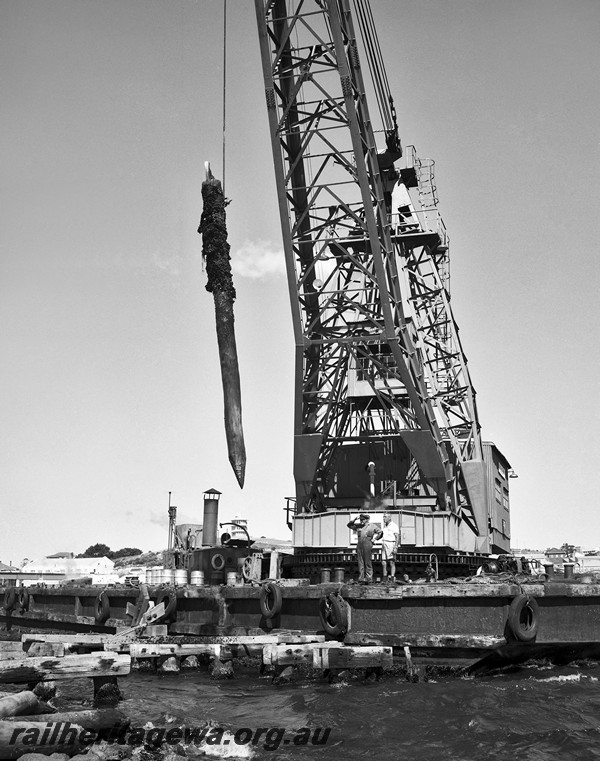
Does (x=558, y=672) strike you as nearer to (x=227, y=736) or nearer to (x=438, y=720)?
(x=438, y=720)

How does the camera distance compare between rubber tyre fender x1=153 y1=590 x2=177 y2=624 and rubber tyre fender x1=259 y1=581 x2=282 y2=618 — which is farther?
rubber tyre fender x1=153 y1=590 x2=177 y2=624

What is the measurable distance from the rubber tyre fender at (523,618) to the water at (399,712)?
33.9 inches

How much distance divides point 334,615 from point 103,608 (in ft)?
26.1

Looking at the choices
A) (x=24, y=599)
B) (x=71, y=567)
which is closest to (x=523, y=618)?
(x=24, y=599)

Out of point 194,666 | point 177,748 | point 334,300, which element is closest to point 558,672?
point 194,666

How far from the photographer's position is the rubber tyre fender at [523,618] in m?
15.3

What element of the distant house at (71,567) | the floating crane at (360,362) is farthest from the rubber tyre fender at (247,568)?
the distant house at (71,567)

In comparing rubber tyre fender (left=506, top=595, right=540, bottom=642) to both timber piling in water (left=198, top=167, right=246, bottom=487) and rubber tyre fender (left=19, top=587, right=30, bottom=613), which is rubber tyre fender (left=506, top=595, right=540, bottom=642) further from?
rubber tyre fender (left=19, top=587, right=30, bottom=613)

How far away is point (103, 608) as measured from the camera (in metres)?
21.8

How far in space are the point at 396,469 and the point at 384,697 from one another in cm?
1289

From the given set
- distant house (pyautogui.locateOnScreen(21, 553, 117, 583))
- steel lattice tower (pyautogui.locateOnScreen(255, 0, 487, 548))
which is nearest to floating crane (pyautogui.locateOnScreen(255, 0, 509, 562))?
steel lattice tower (pyautogui.locateOnScreen(255, 0, 487, 548))

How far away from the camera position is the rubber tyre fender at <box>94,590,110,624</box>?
2181 centimetres

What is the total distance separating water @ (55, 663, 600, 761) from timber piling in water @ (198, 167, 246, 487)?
644 cm

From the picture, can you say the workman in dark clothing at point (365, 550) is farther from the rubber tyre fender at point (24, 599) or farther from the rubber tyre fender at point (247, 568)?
the rubber tyre fender at point (24, 599)
